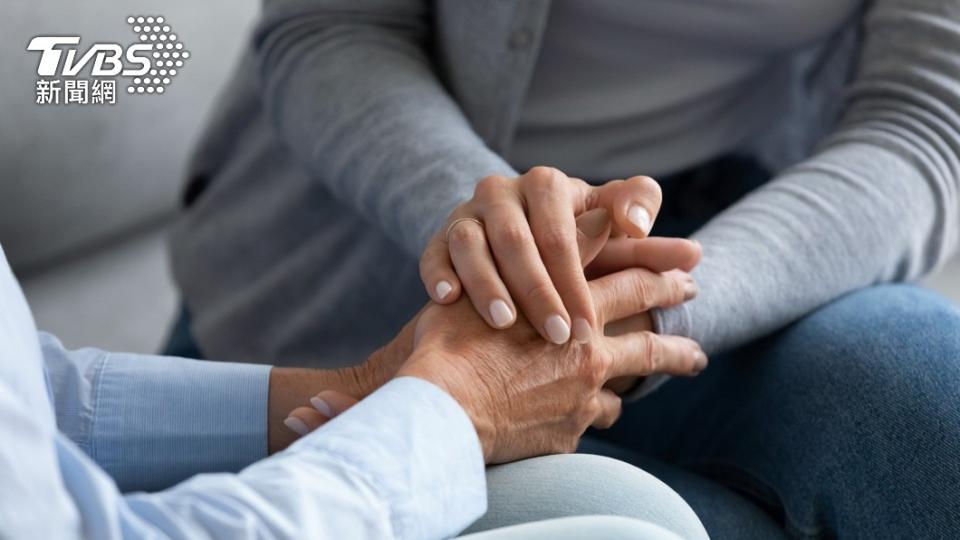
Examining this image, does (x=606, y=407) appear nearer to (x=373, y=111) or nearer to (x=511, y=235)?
(x=511, y=235)

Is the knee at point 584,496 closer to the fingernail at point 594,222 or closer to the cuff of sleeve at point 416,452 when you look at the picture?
the cuff of sleeve at point 416,452

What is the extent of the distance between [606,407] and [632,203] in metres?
0.14

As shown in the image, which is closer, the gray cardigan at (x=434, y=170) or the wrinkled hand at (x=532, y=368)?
the wrinkled hand at (x=532, y=368)

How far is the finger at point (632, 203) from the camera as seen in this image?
78 centimetres

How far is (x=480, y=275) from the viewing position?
28.7 inches

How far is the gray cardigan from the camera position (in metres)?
0.87

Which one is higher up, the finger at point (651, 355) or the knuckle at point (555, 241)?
the knuckle at point (555, 241)

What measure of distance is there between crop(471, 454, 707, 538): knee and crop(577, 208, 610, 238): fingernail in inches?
6.9

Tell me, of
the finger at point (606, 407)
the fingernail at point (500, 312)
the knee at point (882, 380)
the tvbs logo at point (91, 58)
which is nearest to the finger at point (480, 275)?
the fingernail at point (500, 312)

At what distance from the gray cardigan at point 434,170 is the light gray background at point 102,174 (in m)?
0.18

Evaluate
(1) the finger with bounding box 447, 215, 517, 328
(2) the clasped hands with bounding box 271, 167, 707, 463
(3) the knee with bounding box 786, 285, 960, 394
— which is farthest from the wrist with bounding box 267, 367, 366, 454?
(3) the knee with bounding box 786, 285, 960, 394

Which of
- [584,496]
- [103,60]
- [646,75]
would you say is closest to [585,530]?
[584,496]

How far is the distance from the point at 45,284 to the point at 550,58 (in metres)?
0.80

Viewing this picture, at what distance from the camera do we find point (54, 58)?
41.9 inches
